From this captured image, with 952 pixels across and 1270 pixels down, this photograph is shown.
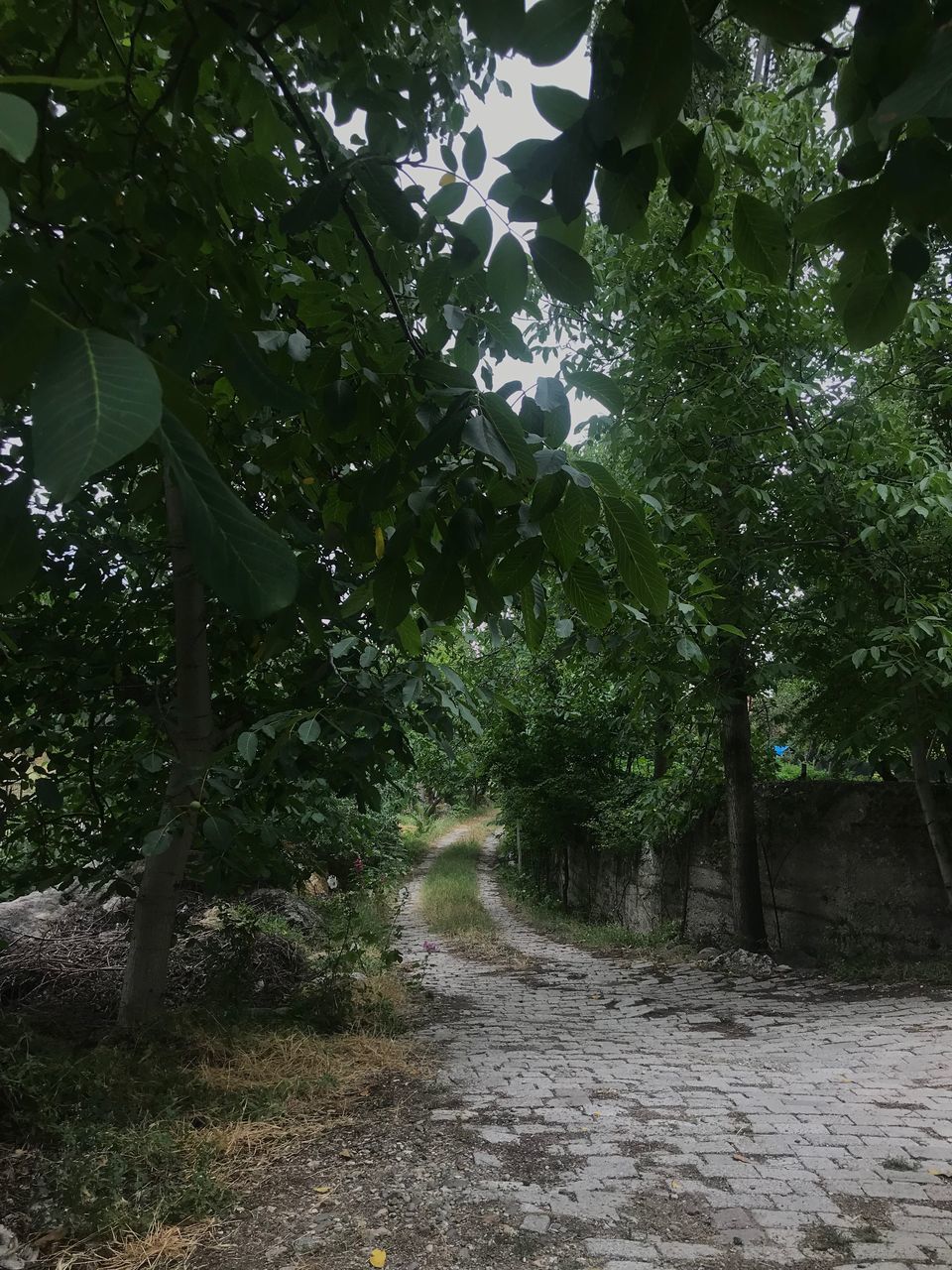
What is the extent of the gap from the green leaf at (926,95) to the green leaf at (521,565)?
889 mm

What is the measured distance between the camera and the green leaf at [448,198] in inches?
61.2

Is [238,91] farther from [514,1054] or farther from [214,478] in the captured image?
[514,1054]

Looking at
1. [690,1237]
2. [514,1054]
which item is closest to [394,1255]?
[690,1237]

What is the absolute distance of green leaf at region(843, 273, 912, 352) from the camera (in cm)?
140

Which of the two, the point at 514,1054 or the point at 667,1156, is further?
the point at 514,1054

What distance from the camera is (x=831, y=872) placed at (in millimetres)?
7793

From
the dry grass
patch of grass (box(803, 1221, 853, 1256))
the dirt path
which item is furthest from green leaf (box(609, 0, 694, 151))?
the dry grass

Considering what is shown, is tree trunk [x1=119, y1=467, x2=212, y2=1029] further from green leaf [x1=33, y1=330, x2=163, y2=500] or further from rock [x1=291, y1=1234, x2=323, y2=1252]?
green leaf [x1=33, y1=330, x2=163, y2=500]

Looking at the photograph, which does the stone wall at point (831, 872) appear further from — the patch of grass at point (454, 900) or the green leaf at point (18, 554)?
the green leaf at point (18, 554)

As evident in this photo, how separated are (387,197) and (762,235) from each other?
2.27 feet

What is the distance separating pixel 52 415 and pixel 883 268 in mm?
1286

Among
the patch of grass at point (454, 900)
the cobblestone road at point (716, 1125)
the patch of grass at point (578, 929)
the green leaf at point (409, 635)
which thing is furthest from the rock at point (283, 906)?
the green leaf at point (409, 635)

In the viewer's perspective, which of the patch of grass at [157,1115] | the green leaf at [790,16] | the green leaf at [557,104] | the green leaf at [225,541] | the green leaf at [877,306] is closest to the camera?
the green leaf at [225,541]

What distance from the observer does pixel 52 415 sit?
683mm
